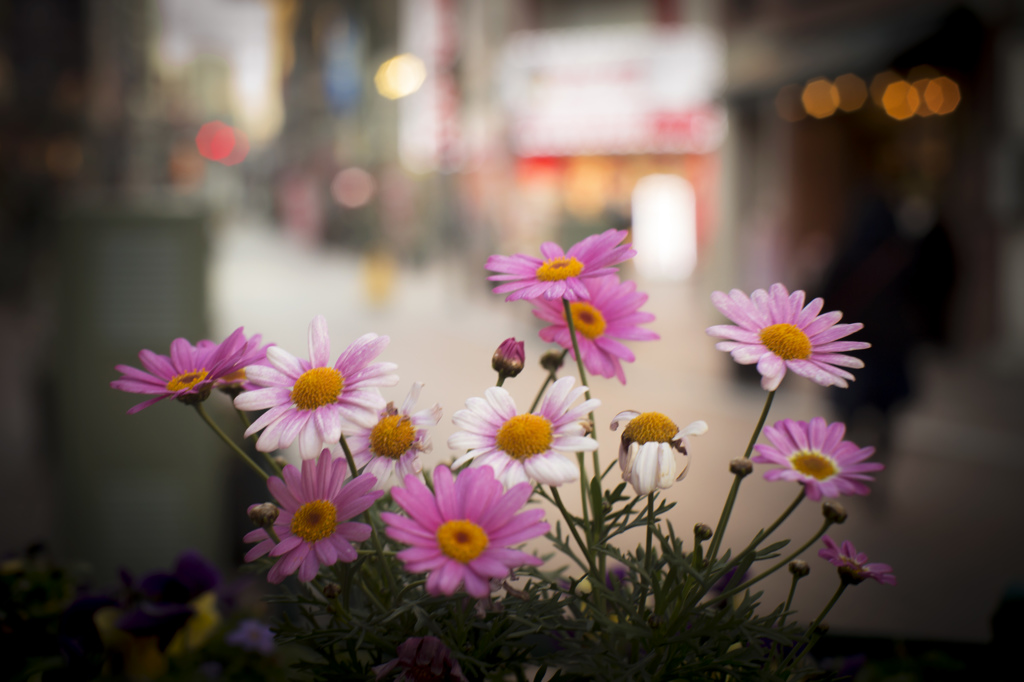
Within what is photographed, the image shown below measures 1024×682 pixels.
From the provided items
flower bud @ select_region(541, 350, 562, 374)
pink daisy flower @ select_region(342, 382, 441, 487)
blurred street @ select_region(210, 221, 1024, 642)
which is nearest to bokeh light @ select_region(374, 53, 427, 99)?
blurred street @ select_region(210, 221, 1024, 642)

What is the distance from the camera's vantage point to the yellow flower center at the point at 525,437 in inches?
18.6

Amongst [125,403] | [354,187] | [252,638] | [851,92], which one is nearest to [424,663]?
[252,638]

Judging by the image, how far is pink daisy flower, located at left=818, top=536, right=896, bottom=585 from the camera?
0.51 m

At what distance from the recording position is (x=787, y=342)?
49 centimetres

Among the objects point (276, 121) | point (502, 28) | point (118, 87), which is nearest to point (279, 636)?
point (118, 87)

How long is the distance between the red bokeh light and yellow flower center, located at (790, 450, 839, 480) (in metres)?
49.7

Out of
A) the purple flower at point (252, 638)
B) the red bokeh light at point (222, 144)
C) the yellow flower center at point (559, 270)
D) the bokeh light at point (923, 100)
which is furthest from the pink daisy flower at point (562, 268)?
the red bokeh light at point (222, 144)

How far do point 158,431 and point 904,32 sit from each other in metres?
7.98

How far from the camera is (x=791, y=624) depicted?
1.81 ft

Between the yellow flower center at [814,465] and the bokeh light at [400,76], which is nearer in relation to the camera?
the yellow flower center at [814,465]

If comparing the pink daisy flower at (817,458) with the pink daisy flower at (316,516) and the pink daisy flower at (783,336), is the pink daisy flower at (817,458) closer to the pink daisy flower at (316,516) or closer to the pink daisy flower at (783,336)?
the pink daisy flower at (783,336)

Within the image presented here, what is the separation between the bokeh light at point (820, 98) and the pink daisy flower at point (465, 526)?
10.5 m

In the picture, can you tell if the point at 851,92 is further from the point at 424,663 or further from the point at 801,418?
the point at 424,663

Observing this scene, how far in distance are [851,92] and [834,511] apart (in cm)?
1041
